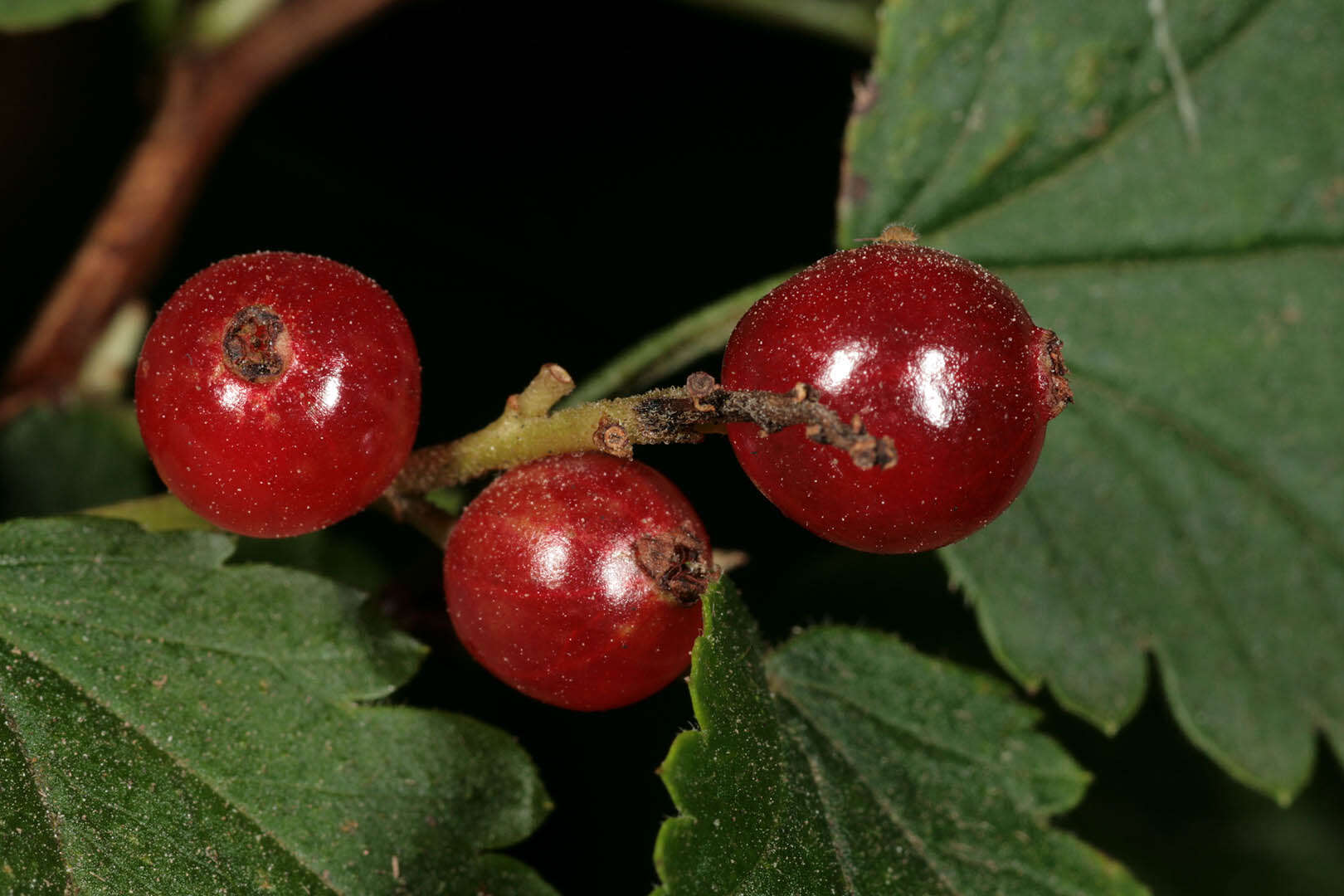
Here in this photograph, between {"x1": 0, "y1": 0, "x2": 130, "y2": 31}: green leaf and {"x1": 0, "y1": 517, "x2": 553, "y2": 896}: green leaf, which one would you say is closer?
{"x1": 0, "y1": 517, "x2": 553, "y2": 896}: green leaf

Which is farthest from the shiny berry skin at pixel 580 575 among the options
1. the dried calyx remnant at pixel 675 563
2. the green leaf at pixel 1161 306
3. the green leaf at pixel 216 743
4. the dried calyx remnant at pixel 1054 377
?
the green leaf at pixel 1161 306

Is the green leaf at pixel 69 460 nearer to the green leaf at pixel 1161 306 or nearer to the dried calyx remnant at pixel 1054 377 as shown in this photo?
the green leaf at pixel 1161 306

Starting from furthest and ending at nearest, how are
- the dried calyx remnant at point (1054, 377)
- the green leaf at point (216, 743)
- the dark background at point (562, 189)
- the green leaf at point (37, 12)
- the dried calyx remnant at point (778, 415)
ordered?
the dark background at point (562, 189)
the green leaf at point (37, 12)
the green leaf at point (216, 743)
the dried calyx remnant at point (1054, 377)
the dried calyx remnant at point (778, 415)

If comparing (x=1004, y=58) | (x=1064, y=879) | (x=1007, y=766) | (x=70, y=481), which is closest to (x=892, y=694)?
(x=1007, y=766)

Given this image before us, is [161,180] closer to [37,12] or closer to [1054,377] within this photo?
[37,12]

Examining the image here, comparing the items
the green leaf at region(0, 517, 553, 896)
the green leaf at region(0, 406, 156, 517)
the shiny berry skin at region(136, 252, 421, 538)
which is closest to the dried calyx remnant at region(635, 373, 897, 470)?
the shiny berry skin at region(136, 252, 421, 538)

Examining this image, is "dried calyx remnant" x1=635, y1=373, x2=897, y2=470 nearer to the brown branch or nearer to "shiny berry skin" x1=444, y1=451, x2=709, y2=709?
"shiny berry skin" x1=444, y1=451, x2=709, y2=709
